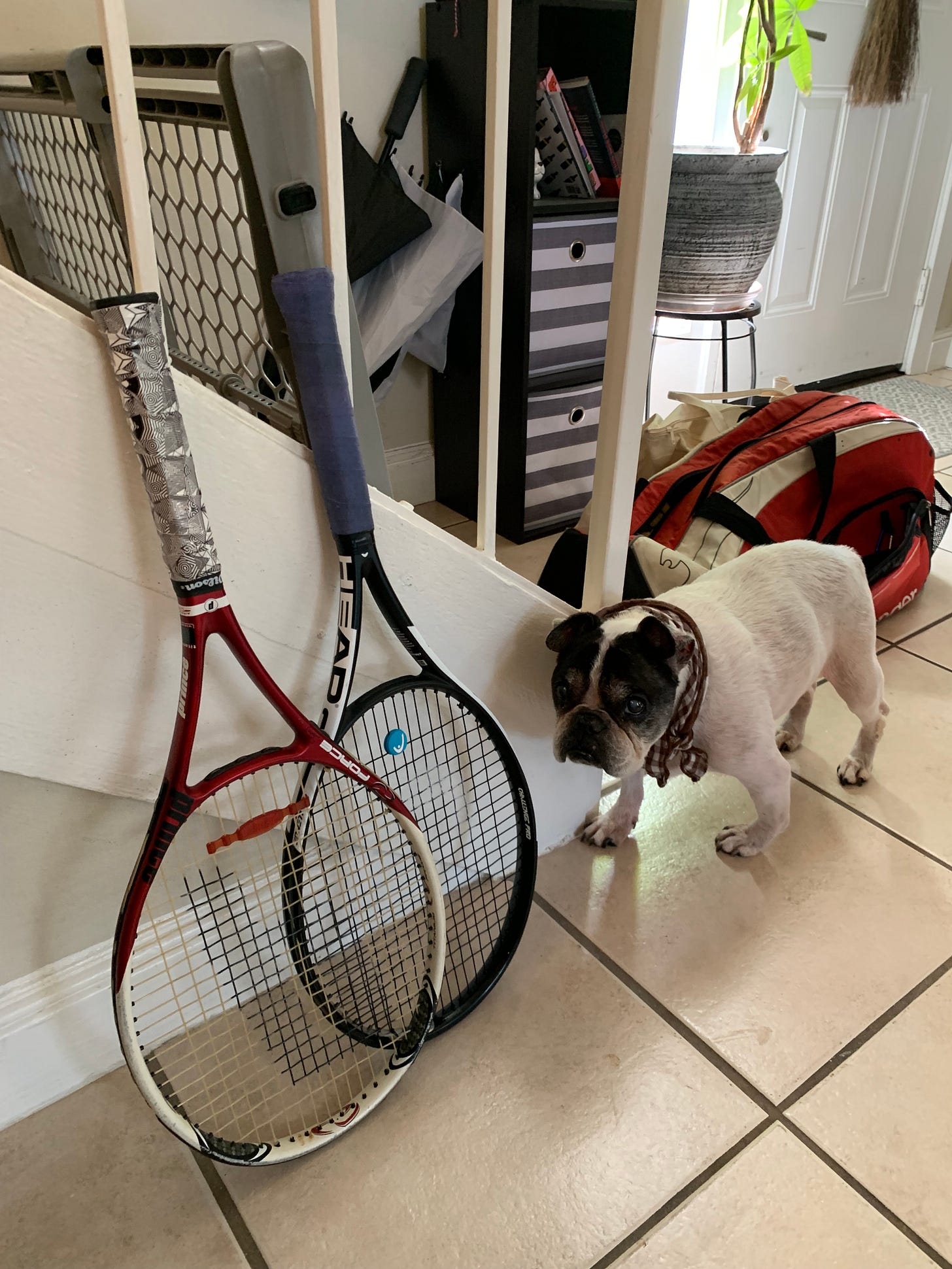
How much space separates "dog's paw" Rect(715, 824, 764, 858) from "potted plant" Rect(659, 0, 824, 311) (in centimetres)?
120

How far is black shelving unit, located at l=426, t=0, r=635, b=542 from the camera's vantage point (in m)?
1.74

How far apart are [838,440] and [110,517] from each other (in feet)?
4.86

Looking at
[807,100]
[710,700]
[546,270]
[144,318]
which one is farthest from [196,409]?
[807,100]

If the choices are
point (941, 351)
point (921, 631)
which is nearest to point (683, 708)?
point (921, 631)

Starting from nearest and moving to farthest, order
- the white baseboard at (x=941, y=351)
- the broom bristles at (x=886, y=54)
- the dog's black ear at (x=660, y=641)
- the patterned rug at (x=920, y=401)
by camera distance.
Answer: the dog's black ear at (x=660, y=641) → the broom bristles at (x=886, y=54) → the patterned rug at (x=920, y=401) → the white baseboard at (x=941, y=351)

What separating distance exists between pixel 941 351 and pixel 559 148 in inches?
99.3

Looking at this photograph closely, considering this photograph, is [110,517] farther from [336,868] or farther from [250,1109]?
[250,1109]

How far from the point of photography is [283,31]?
1.63m

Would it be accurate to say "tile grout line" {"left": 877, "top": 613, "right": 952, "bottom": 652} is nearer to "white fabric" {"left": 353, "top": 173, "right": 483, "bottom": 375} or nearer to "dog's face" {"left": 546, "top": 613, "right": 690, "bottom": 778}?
"dog's face" {"left": 546, "top": 613, "right": 690, "bottom": 778}

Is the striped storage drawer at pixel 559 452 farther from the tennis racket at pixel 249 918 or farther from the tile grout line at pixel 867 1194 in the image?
the tile grout line at pixel 867 1194

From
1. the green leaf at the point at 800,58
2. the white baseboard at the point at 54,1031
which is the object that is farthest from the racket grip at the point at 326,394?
the green leaf at the point at 800,58

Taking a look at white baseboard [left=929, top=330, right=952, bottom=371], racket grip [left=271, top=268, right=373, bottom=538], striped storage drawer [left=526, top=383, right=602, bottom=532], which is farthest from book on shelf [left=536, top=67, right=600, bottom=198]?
white baseboard [left=929, top=330, right=952, bottom=371]

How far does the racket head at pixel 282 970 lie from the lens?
90 centimetres

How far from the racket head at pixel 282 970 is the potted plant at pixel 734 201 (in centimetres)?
144
